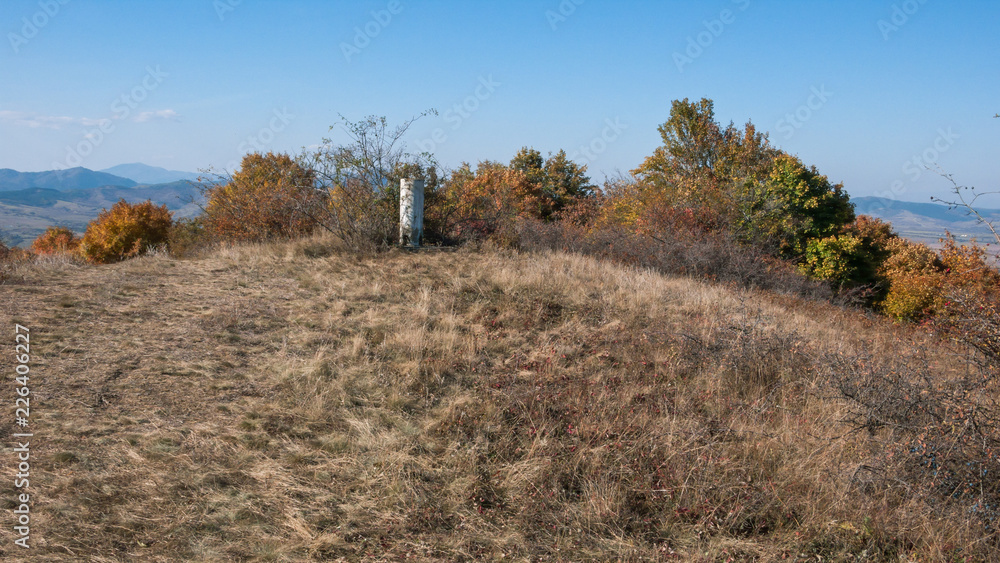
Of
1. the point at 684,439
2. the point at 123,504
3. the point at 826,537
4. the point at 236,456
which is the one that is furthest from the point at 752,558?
the point at 123,504

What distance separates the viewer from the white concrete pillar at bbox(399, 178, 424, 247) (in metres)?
10.6

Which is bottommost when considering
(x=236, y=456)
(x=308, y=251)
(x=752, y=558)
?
(x=752, y=558)

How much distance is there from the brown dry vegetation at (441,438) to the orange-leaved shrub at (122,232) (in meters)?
33.7

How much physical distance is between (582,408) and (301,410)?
2.41 m

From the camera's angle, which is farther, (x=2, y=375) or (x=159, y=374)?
(x=159, y=374)

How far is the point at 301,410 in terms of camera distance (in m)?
4.30

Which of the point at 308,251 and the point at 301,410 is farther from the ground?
the point at 308,251

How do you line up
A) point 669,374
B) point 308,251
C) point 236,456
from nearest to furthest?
point 236,456 < point 669,374 < point 308,251

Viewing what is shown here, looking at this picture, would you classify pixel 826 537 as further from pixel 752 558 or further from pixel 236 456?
pixel 236 456

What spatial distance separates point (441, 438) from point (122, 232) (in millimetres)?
39695

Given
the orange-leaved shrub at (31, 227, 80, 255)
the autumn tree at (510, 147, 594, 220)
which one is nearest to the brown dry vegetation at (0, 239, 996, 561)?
the autumn tree at (510, 147, 594, 220)

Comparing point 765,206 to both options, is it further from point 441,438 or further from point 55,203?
point 55,203

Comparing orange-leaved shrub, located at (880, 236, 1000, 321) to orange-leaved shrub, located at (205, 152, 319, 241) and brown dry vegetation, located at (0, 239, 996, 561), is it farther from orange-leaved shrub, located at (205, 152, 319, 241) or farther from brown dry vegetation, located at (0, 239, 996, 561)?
orange-leaved shrub, located at (205, 152, 319, 241)

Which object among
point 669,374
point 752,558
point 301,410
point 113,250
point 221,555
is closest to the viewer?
point 221,555
